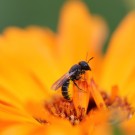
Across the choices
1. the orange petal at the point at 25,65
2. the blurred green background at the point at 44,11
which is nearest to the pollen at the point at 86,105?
the orange petal at the point at 25,65

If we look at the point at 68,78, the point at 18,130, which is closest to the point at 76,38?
the point at 68,78

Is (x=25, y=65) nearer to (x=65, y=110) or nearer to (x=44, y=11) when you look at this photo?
(x=65, y=110)

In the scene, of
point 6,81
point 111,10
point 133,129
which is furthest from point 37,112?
point 111,10

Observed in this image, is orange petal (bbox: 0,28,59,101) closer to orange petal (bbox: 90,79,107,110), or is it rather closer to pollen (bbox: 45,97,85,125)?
pollen (bbox: 45,97,85,125)

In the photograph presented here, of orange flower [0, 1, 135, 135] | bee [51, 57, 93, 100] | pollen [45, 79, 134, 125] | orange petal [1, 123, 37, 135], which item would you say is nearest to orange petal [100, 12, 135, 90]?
orange flower [0, 1, 135, 135]

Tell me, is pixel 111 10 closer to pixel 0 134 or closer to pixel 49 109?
pixel 49 109
